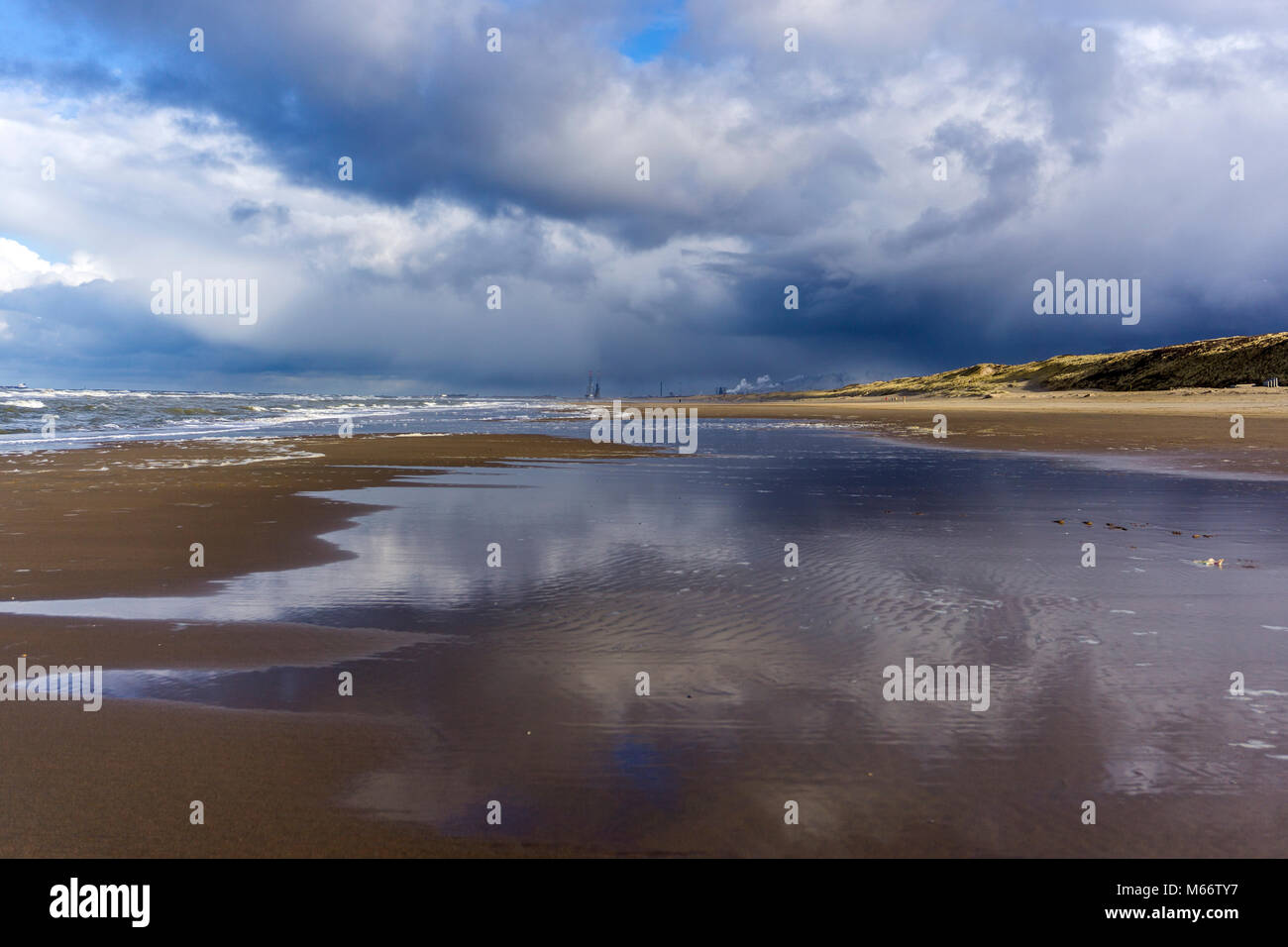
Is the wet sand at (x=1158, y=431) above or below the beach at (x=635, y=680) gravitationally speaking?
above

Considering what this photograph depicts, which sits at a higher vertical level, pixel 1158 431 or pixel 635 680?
pixel 1158 431

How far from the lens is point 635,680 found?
253 inches

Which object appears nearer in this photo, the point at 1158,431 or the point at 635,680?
the point at 635,680

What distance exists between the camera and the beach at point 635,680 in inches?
169

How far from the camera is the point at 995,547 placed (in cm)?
1154

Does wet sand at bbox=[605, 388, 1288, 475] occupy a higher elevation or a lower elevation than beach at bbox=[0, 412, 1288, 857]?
higher

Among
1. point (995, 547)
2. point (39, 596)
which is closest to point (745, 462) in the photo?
point (995, 547)

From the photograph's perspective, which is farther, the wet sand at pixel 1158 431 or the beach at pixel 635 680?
the wet sand at pixel 1158 431

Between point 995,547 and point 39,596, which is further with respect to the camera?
point 995,547

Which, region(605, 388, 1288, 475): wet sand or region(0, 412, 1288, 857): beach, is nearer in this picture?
region(0, 412, 1288, 857): beach

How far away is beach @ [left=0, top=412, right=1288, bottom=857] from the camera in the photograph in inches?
169
